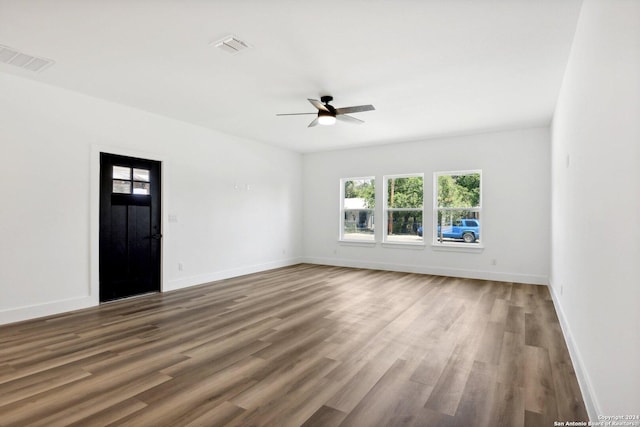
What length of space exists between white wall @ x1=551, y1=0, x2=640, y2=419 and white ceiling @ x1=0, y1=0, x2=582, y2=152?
73cm

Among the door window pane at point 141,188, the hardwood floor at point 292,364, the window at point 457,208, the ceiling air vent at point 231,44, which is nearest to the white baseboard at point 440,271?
the window at point 457,208

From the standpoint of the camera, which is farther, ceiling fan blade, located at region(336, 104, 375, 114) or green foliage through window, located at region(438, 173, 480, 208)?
green foliage through window, located at region(438, 173, 480, 208)

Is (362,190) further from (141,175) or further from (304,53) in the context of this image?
(304,53)

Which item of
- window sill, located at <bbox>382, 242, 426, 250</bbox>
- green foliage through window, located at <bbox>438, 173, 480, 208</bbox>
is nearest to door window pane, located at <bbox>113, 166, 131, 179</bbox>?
window sill, located at <bbox>382, 242, 426, 250</bbox>

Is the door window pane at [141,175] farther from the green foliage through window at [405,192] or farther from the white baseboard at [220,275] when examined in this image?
the green foliage through window at [405,192]

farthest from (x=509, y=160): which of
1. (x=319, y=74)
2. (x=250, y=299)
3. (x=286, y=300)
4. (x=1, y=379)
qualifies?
(x=1, y=379)

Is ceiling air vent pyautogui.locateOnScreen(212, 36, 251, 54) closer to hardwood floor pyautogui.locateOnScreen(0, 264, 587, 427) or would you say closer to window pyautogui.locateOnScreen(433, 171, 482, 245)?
hardwood floor pyautogui.locateOnScreen(0, 264, 587, 427)

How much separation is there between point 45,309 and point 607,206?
18.4 ft

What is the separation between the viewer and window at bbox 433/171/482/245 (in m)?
6.70

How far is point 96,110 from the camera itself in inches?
184

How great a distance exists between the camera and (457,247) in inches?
267

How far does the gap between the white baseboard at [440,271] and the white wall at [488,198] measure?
0.05 feet

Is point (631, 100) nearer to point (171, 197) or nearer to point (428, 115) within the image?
point (428, 115)

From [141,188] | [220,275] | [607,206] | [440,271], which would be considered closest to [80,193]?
[141,188]
